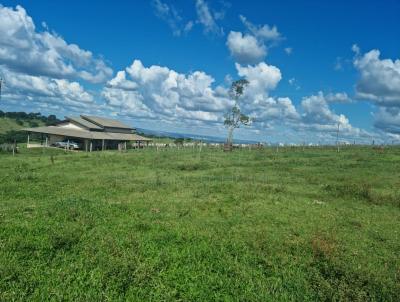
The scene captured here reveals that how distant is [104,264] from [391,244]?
29.4 feet

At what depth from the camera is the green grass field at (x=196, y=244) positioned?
8062 millimetres

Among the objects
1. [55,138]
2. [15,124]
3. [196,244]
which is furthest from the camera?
[15,124]

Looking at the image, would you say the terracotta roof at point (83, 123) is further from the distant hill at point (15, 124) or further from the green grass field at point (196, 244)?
the green grass field at point (196, 244)

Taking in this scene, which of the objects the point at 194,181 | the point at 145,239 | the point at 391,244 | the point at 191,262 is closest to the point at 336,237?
the point at 391,244

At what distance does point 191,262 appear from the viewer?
30.7 feet

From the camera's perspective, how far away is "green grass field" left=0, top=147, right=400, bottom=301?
26.5 ft

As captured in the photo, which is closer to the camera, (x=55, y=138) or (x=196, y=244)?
(x=196, y=244)

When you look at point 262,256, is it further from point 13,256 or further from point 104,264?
point 13,256

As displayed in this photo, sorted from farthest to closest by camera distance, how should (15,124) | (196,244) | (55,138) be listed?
(15,124) → (55,138) → (196,244)

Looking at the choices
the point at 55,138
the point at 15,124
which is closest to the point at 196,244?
the point at 55,138

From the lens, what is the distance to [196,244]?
10.5 metres

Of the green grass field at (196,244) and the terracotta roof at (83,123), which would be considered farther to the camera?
the terracotta roof at (83,123)

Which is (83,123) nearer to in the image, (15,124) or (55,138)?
(55,138)

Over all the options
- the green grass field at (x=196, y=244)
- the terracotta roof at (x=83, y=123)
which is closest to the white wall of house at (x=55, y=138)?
the terracotta roof at (x=83, y=123)
